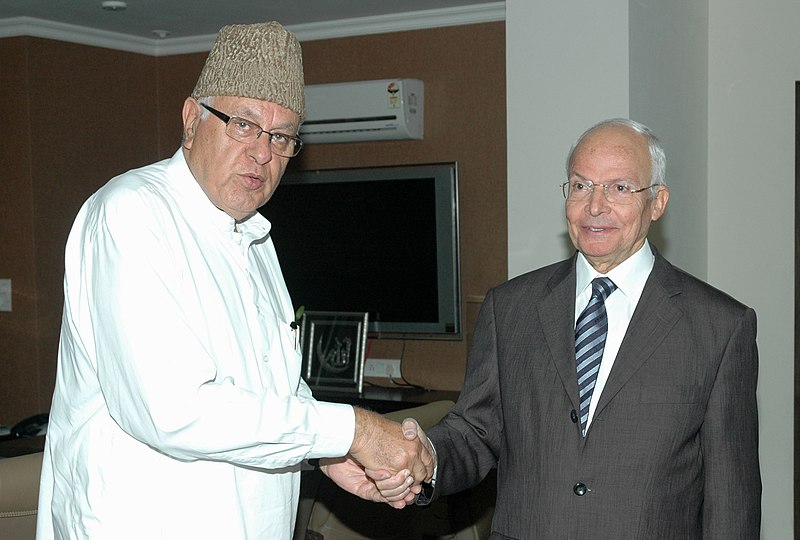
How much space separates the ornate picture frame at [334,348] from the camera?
5.06 m

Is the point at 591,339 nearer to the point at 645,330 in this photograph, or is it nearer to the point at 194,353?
the point at 645,330

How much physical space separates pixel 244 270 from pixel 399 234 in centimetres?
319

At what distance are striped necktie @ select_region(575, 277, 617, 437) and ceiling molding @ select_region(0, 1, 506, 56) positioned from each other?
119 inches

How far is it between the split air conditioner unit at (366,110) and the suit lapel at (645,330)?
310 centimetres

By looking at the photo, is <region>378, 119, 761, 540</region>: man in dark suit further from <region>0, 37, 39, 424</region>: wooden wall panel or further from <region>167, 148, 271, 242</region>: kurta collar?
<region>0, 37, 39, 424</region>: wooden wall panel

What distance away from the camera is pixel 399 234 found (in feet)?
17.0

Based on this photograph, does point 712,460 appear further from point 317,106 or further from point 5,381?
point 5,381

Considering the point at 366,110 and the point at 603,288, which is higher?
the point at 366,110

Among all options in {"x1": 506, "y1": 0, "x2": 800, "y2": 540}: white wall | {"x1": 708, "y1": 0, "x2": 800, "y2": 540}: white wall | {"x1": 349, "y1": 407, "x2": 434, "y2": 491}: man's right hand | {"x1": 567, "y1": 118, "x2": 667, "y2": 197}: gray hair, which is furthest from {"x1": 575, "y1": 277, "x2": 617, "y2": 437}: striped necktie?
{"x1": 708, "y1": 0, "x2": 800, "y2": 540}: white wall

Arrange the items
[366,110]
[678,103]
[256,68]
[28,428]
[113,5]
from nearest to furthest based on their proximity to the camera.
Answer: [256,68], [678,103], [28,428], [113,5], [366,110]

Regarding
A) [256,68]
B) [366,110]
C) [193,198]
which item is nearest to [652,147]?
[256,68]

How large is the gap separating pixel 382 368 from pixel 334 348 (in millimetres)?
349

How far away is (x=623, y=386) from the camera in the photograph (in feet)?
6.51

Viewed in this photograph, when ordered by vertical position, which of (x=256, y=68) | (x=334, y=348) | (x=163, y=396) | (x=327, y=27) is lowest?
(x=334, y=348)
